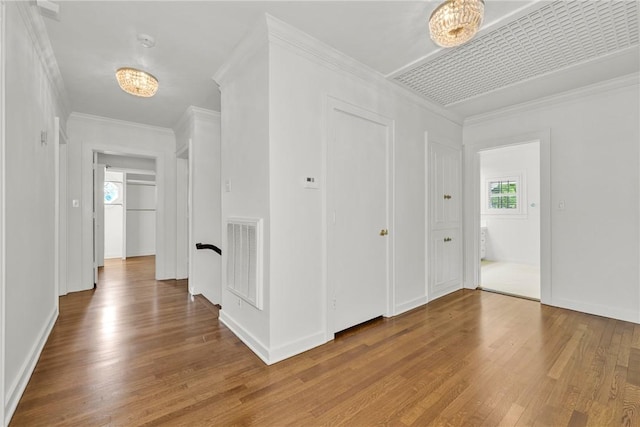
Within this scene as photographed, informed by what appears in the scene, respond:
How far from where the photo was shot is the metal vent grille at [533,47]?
2037 mm

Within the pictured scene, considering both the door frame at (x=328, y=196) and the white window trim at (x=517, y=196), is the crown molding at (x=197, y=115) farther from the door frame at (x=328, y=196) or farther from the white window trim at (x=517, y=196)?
the white window trim at (x=517, y=196)

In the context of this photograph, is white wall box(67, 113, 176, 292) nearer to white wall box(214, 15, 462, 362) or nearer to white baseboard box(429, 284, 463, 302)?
white wall box(214, 15, 462, 362)

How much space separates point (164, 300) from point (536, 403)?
3.94 m

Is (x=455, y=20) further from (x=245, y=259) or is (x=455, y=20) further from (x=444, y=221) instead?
(x=444, y=221)

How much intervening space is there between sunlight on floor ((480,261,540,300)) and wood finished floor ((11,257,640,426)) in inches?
37.1

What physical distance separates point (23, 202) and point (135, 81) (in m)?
1.40

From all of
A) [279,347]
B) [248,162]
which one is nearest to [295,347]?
[279,347]

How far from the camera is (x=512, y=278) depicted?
190 inches

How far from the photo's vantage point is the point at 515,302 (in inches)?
139

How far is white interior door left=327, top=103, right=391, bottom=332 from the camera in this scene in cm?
258

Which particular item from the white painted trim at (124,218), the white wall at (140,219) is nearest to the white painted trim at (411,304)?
the white painted trim at (124,218)

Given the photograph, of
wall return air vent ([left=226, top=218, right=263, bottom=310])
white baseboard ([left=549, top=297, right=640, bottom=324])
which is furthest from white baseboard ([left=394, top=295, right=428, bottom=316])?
wall return air vent ([left=226, top=218, right=263, bottom=310])

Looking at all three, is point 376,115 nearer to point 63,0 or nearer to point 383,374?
point 383,374

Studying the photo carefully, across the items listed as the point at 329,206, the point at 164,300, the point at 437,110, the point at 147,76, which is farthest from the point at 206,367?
the point at 437,110
